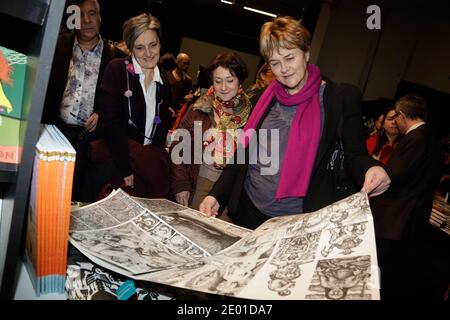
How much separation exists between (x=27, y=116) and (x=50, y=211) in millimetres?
165

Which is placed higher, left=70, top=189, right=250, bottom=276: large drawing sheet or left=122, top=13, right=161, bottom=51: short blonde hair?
left=122, top=13, right=161, bottom=51: short blonde hair

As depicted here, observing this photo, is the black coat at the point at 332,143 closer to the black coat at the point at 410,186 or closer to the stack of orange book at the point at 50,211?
the stack of orange book at the point at 50,211

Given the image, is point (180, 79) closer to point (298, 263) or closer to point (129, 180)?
point (129, 180)

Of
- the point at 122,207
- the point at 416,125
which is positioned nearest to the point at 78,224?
the point at 122,207

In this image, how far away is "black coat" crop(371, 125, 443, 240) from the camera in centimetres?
291

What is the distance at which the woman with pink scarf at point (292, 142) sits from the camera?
1.41 metres

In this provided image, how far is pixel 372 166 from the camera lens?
48.9 inches

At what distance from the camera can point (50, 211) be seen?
0.69 meters

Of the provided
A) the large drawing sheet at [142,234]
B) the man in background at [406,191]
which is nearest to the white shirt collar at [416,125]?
the man in background at [406,191]

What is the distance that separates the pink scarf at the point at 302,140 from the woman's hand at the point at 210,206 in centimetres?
22

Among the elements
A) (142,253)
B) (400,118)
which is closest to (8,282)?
(142,253)

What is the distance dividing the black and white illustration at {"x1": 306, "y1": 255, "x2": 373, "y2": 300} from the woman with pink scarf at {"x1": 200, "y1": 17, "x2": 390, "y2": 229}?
27.1 inches

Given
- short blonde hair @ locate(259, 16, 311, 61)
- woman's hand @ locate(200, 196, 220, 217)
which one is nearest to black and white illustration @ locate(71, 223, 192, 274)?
woman's hand @ locate(200, 196, 220, 217)

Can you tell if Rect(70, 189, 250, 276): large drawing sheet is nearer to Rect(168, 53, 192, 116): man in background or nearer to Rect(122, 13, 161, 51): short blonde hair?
Rect(122, 13, 161, 51): short blonde hair
